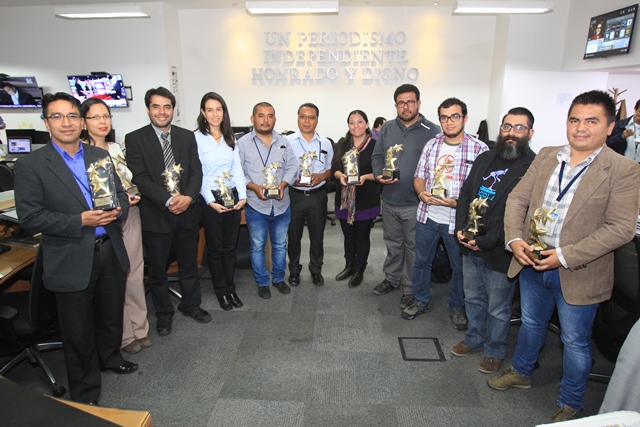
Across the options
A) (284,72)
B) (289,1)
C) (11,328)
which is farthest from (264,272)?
(284,72)

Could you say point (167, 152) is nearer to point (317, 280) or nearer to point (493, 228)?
point (317, 280)

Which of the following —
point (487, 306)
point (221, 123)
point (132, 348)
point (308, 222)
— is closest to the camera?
point (487, 306)

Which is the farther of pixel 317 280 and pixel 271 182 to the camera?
pixel 317 280

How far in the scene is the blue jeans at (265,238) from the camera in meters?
3.53

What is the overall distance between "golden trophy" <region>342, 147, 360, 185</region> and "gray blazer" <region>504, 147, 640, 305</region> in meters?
1.61

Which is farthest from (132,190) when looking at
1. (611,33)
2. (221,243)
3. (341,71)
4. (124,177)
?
(611,33)

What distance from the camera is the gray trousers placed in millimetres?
3371

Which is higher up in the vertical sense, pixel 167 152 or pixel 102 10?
pixel 102 10

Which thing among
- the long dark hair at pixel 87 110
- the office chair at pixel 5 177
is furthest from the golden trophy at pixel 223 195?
the office chair at pixel 5 177

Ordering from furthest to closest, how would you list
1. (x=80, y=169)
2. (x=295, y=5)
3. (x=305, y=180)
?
(x=295, y=5), (x=305, y=180), (x=80, y=169)

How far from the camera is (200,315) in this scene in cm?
326

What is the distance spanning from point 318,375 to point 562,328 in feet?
4.95

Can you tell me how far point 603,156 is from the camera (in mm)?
1857

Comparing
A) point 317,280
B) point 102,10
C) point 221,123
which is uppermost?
point 102,10
